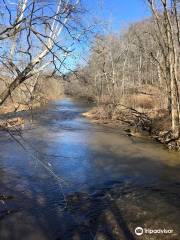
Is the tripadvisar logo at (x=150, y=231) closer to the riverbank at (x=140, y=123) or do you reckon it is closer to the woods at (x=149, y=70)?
the woods at (x=149, y=70)

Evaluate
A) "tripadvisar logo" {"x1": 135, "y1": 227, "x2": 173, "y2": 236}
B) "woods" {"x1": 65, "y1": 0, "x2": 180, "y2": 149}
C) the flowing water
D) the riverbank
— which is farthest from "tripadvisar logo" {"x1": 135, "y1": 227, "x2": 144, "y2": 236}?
the riverbank

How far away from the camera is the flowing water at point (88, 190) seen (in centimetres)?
845

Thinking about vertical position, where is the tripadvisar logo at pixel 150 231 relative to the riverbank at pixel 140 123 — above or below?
below

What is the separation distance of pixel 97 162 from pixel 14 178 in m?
3.60

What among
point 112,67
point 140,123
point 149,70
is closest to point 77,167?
point 140,123

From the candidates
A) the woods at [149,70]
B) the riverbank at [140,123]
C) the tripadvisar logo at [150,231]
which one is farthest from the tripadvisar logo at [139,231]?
the riverbank at [140,123]

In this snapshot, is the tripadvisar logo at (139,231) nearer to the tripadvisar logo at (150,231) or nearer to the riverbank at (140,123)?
the tripadvisar logo at (150,231)

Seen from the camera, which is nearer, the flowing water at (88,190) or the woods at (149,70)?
the flowing water at (88,190)

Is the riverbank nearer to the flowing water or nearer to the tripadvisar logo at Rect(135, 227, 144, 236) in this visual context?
the flowing water

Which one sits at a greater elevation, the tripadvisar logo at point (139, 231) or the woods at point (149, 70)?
the woods at point (149, 70)

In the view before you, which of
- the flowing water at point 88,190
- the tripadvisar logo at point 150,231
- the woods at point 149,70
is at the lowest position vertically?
the tripadvisar logo at point 150,231

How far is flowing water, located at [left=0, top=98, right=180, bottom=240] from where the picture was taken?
8.45 metres

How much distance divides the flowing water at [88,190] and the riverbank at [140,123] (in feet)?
2.80

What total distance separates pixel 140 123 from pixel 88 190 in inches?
541
